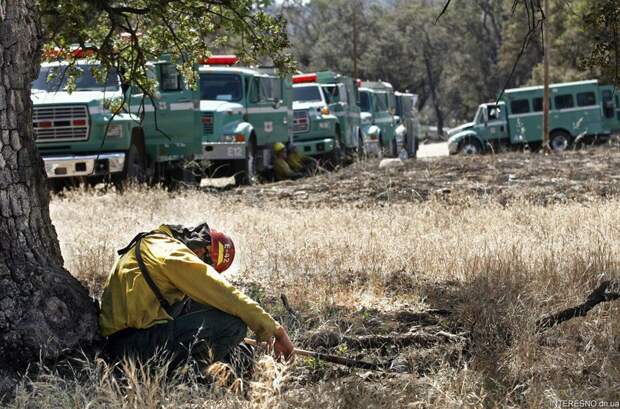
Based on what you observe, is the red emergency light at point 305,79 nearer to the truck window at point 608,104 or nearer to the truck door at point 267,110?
the truck door at point 267,110

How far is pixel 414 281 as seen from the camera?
746cm

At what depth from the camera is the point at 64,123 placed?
15.6 m

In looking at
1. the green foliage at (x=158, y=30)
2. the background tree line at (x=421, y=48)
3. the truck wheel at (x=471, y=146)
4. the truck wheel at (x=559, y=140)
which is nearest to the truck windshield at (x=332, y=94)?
the truck wheel at (x=471, y=146)

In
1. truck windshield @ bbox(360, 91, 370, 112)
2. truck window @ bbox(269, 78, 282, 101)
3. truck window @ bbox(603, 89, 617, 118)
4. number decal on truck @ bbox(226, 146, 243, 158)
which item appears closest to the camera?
number decal on truck @ bbox(226, 146, 243, 158)

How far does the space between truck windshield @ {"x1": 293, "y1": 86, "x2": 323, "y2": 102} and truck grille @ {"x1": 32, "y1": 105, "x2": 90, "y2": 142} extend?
10.5 metres

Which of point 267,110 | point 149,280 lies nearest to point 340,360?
point 149,280

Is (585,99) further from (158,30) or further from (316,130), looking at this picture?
(158,30)

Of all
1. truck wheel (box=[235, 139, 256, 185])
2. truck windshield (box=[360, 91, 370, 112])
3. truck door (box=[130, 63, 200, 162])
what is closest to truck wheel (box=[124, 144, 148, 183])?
truck door (box=[130, 63, 200, 162])

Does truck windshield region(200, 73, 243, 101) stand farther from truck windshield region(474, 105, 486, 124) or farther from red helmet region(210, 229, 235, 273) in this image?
truck windshield region(474, 105, 486, 124)

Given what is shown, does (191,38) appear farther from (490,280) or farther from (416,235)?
(490,280)

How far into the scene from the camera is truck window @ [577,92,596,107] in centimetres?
3259

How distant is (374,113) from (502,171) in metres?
14.6

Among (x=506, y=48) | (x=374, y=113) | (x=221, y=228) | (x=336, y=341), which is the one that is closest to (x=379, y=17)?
(x=506, y=48)

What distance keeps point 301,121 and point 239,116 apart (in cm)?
553
